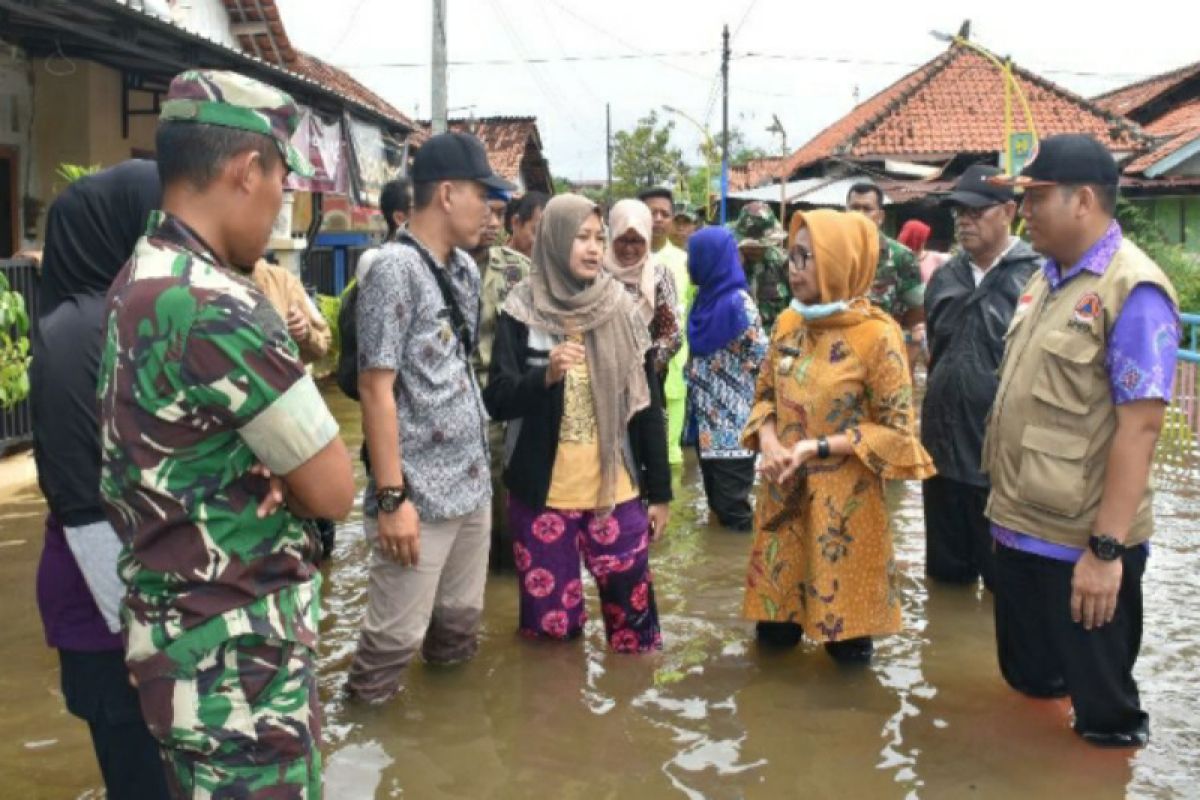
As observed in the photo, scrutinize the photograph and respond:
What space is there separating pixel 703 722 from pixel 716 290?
309 centimetres

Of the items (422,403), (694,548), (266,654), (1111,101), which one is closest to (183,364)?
(266,654)

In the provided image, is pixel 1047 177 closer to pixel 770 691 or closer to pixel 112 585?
pixel 770 691

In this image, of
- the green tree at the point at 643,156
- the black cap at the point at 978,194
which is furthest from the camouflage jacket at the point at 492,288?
the green tree at the point at 643,156

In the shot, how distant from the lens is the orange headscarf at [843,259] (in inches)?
167

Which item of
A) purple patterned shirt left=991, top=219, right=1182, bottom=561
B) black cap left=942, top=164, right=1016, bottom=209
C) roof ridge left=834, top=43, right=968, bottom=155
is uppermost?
roof ridge left=834, top=43, right=968, bottom=155

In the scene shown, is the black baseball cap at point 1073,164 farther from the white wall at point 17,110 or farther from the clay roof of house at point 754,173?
the clay roof of house at point 754,173

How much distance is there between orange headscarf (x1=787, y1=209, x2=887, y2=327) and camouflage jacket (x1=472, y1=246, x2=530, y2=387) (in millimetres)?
1506

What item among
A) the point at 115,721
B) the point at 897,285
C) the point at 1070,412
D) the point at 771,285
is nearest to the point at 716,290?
the point at 897,285

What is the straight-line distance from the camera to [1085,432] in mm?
3566

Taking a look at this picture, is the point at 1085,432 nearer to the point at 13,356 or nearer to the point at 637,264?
the point at 637,264

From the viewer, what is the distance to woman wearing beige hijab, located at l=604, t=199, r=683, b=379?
5730 millimetres

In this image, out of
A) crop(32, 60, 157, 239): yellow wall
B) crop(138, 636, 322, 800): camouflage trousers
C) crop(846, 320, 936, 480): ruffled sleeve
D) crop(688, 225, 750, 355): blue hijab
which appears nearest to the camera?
crop(138, 636, 322, 800): camouflage trousers

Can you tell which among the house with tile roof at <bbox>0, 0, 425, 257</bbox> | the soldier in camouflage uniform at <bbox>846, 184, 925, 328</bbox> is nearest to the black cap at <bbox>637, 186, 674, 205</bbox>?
the soldier in camouflage uniform at <bbox>846, 184, 925, 328</bbox>

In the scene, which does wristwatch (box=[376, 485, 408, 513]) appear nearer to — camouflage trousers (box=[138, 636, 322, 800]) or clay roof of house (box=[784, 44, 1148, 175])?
camouflage trousers (box=[138, 636, 322, 800])
